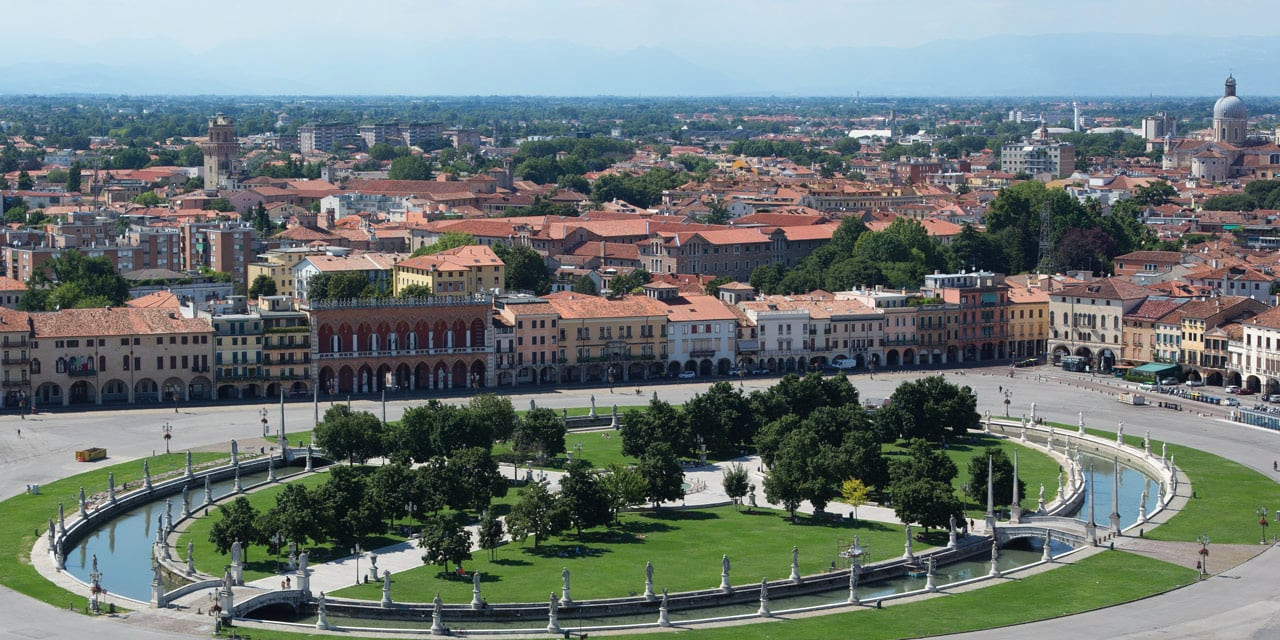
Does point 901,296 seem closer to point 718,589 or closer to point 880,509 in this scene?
point 880,509

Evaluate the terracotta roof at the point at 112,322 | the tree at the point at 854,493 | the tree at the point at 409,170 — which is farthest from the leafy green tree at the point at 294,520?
the tree at the point at 409,170

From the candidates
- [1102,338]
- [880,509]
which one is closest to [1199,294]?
[1102,338]

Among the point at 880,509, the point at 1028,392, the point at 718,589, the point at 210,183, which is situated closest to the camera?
the point at 718,589

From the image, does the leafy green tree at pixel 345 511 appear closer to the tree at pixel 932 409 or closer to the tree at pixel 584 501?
the tree at pixel 584 501

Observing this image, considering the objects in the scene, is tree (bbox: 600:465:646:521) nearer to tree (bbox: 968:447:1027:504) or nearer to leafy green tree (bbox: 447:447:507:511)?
leafy green tree (bbox: 447:447:507:511)

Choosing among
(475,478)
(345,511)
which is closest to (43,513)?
(345,511)

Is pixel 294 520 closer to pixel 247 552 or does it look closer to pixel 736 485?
pixel 247 552
